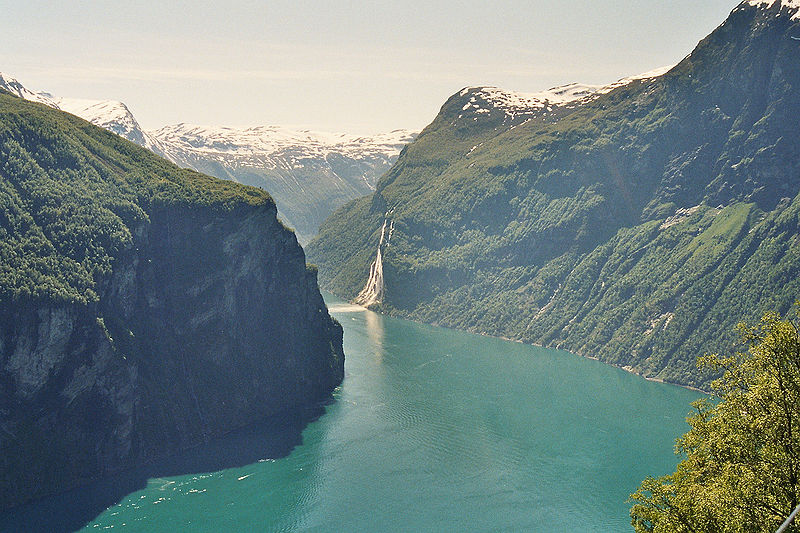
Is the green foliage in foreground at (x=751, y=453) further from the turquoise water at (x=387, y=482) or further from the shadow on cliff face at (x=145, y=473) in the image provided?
the shadow on cliff face at (x=145, y=473)

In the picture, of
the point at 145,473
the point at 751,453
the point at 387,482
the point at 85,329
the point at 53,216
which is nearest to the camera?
the point at 751,453

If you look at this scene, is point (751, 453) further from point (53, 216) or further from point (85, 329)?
point (53, 216)

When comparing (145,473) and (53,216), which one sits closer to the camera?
(145,473)

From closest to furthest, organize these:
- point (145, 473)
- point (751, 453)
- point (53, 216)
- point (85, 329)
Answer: point (751, 453) → point (85, 329) → point (145, 473) → point (53, 216)

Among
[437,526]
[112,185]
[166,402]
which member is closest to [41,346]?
[166,402]

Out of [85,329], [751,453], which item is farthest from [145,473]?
[751,453]

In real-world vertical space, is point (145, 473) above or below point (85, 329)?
below
